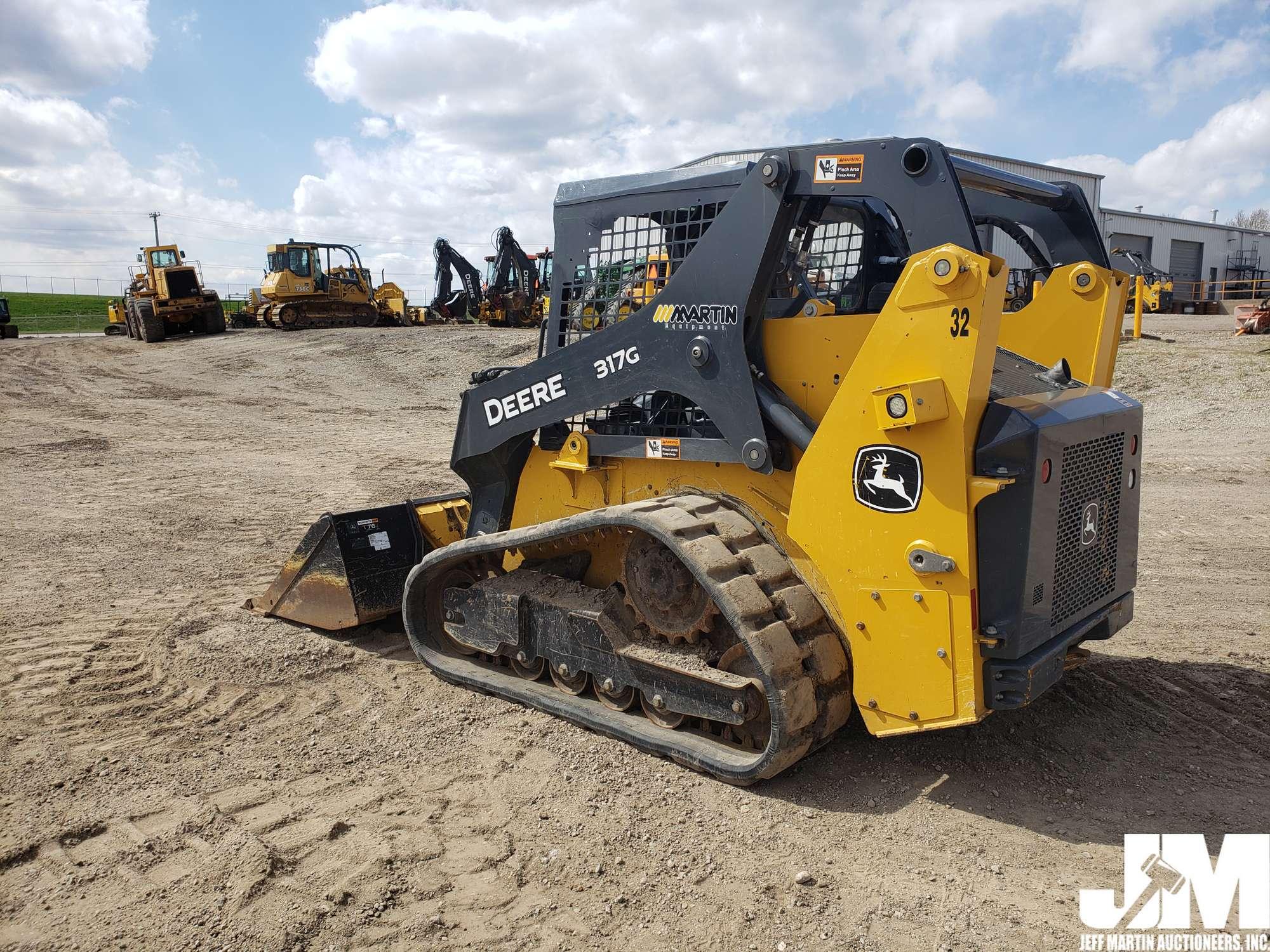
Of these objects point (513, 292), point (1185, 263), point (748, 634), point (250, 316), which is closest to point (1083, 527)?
point (748, 634)

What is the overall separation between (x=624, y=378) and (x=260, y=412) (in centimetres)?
1510

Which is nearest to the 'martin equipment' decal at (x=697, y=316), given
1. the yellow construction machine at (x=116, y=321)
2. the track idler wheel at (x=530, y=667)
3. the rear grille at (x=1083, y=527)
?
the rear grille at (x=1083, y=527)

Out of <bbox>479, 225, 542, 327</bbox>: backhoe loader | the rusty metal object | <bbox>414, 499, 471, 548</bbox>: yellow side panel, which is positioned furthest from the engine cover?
<bbox>479, 225, 542, 327</bbox>: backhoe loader

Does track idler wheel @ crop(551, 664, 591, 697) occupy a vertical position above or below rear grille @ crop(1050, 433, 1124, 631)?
below

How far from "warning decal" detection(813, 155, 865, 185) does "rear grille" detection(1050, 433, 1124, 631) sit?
1.33 metres

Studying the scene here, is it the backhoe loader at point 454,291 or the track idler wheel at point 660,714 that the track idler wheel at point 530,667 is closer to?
the track idler wheel at point 660,714

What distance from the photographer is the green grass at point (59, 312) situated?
1825 inches

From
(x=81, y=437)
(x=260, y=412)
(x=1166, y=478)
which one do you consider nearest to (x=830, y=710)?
(x=1166, y=478)

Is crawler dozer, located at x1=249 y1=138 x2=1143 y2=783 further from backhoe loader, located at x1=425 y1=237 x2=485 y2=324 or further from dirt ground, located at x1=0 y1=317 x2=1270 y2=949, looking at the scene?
backhoe loader, located at x1=425 y1=237 x2=485 y2=324

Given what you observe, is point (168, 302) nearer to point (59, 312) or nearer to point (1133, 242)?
point (59, 312)

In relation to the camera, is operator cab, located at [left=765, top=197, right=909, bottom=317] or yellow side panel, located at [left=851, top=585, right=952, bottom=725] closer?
yellow side panel, located at [left=851, top=585, right=952, bottom=725]

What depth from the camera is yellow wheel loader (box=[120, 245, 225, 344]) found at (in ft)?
102

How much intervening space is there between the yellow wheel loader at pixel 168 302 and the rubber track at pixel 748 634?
31.5m

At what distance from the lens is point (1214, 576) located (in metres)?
6.73
